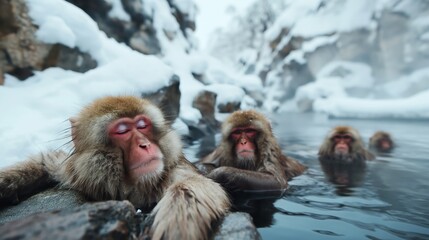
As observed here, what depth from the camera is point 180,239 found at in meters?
1.31

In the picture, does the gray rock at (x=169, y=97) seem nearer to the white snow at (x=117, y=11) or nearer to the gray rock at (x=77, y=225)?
the gray rock at (x=77, y=225)

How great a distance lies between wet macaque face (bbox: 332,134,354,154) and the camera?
4.52 metres

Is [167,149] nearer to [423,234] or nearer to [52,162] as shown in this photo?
[52,162]

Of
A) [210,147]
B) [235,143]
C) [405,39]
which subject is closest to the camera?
[235,143]

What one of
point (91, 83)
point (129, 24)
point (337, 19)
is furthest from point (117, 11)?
point (337, 19)

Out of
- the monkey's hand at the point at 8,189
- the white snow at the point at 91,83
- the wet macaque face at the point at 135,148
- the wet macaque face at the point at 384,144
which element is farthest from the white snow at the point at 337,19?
the monkey's hand at the point at 8,189

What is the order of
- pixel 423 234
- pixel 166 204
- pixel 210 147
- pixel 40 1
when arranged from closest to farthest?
pixel 166 204
pixel 423 234
pixel 40 1
pixel 210 147

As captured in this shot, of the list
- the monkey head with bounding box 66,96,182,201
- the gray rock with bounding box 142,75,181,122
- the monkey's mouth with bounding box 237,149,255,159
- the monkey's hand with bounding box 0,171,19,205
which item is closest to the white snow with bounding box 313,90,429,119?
the gray rock with bounding box 142,75,181,122

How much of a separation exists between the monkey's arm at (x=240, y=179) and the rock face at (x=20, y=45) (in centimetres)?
387

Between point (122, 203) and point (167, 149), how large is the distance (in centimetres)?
67

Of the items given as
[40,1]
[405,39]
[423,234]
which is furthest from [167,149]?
[405,39]

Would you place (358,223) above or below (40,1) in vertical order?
below

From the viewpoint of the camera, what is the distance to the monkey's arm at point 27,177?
1806 mm

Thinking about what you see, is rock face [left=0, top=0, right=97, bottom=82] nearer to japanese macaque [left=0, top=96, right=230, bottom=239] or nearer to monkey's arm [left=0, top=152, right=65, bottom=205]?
monkey's arm [left=0, top=152, right=65, bottom=205]
